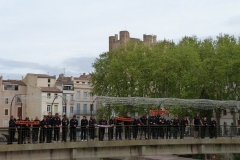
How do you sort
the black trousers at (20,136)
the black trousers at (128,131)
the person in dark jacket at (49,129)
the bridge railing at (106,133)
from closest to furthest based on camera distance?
the black trousers at (20,136) → the bridge railing at (106,133) → the person in dark jacket at (49,129) → the black trousers at (128,131)

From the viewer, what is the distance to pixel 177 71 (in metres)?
56.5

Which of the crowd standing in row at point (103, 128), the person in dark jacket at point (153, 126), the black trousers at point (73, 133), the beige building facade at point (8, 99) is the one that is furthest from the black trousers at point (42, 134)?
the beige building facade at point (8, 99)

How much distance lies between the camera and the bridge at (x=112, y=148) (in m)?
24.5

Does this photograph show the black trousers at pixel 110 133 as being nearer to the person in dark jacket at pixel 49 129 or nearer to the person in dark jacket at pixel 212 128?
the person in dark jacket at pixel 49 129

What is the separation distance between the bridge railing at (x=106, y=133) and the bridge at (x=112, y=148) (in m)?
0.62

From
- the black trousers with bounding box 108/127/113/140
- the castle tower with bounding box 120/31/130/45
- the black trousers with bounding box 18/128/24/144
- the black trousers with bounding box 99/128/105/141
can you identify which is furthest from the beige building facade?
the black trousers with bounding box 18/128/24/144

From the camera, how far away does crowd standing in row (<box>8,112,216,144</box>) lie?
25547 mm

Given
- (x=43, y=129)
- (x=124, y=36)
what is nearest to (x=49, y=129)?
(x=43, y=129)

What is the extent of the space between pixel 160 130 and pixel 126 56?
3292 cm

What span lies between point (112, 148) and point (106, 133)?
1147 mm

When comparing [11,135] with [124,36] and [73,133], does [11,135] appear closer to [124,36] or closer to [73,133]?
[73,133]

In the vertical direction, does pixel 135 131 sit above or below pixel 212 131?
above

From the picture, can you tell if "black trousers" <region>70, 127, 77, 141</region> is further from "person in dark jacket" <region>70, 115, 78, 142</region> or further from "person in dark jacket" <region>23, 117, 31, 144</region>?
"person in dark jacket" <region>23, 117, 31, 144</region>

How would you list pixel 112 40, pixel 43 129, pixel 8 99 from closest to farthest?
pixel 43 129 < pixel 8 99 < pixel 112 40
